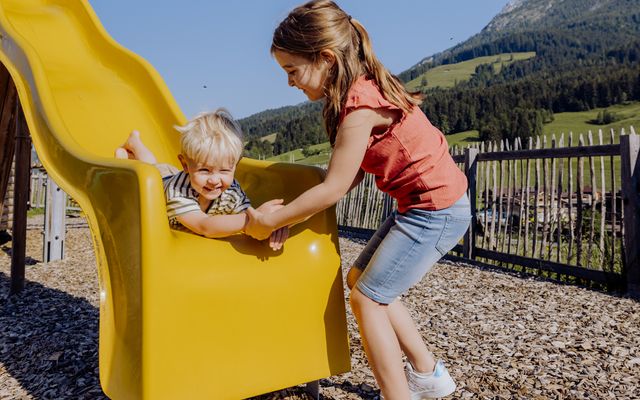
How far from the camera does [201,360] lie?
171cm

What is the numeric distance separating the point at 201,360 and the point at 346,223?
8814 millimetres

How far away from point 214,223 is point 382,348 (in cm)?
69

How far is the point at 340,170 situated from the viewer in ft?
5.48

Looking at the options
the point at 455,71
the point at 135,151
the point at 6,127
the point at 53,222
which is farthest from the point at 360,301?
the point at 455,71

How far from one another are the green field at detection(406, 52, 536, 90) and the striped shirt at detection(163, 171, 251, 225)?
361 ft

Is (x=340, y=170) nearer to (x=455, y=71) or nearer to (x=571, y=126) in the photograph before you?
(x=571, y=126)

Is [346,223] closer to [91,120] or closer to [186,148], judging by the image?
[91,120]

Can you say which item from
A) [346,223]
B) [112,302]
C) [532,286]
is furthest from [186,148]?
[346,223]

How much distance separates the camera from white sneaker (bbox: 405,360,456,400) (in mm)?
1976

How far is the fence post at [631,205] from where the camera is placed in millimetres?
4379

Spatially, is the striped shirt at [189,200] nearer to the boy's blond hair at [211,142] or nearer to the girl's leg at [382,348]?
the boy's blond hair at [211,142]

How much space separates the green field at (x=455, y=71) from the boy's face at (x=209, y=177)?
11003 cm

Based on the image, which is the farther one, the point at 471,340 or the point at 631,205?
the point at 631,205

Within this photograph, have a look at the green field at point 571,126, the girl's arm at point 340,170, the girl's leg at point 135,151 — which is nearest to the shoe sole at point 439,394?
the girl's arm at point 340,170
